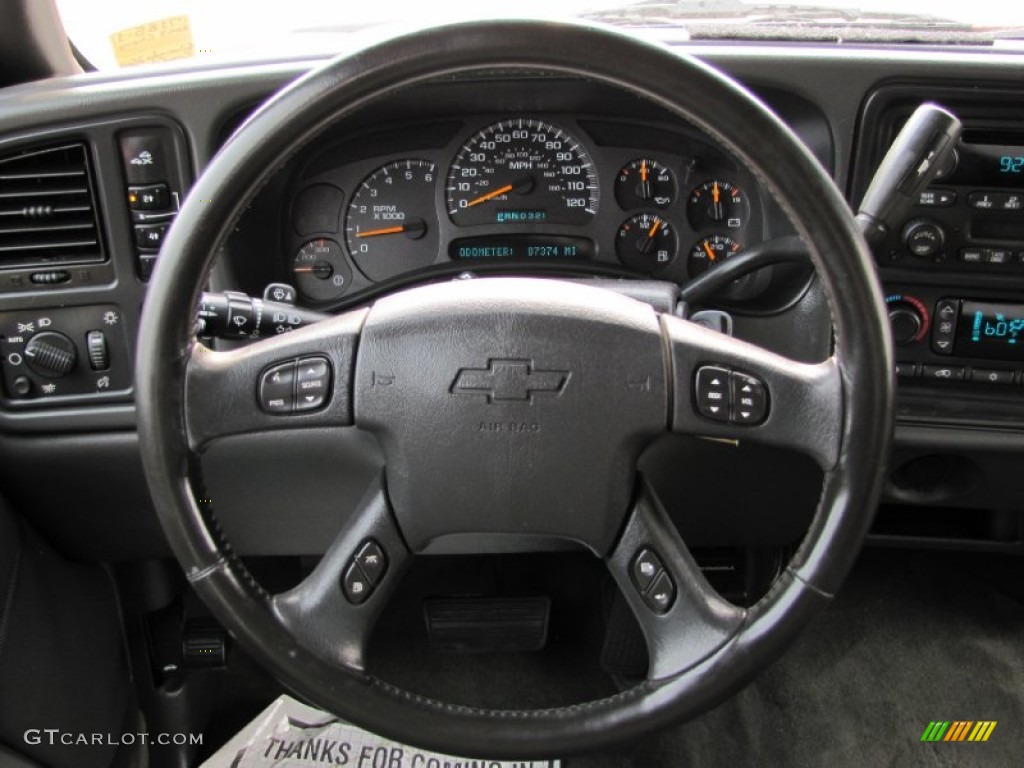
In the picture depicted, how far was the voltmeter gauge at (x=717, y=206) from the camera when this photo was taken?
1500 mm

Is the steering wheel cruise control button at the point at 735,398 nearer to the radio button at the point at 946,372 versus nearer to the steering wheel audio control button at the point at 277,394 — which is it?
the steering wheel audio control button at the point at 277,394

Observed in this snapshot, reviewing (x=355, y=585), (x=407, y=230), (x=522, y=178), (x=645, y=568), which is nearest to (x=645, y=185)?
(x=522, y=178)

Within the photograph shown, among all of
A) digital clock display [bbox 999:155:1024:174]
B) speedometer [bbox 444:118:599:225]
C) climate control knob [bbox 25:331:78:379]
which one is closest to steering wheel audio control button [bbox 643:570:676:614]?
speedometer [bbox 444:118:599:225]

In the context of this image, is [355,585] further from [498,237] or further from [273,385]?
[498,237]

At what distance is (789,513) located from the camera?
147 cm

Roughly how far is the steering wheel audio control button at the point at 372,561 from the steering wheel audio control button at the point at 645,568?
0.26 meters

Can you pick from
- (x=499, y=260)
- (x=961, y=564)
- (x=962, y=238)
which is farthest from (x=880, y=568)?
(x=499, y=260)

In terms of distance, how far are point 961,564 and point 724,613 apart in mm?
1373

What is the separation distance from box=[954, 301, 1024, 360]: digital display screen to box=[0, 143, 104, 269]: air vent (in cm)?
130

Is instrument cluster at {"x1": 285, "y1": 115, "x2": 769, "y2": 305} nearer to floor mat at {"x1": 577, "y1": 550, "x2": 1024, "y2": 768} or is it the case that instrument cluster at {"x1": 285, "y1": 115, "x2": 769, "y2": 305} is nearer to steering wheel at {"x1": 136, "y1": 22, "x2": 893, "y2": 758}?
steering wheel at {"x1": 136, "y1": 22, "x2": 893, "y2": 758}

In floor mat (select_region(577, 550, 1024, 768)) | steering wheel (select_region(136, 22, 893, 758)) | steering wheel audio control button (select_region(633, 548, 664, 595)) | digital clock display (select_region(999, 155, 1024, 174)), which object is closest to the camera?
steering wheel (select_region(136, 22, 893, 758))

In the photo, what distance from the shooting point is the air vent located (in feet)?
4.62

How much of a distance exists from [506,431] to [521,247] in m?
0.67

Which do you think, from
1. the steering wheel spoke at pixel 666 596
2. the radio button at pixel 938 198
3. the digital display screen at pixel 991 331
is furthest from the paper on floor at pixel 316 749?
the radio button at pixel 938 198
